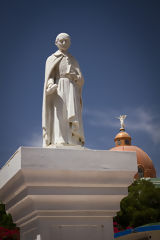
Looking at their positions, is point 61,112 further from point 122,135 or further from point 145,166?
point 122,135

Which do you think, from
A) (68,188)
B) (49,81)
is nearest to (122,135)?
(49,81)

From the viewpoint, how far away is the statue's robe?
507 centimetres

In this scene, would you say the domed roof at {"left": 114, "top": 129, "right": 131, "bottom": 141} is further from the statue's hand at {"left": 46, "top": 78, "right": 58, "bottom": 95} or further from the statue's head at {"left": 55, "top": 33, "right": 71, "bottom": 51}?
the statue's hand at {"left": 46, "top": 78, "right": 58, "bottom": 95}

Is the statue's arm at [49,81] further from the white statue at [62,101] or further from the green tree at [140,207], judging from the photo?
the green tree at [140,207]

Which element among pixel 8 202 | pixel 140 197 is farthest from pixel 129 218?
pixel 8 202

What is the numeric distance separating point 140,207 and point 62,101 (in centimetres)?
2379

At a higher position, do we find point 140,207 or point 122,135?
point 122,135

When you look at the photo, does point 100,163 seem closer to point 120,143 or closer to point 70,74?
point 70,74

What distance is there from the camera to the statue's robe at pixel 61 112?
5066 millimetres

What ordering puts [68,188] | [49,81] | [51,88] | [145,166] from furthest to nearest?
1. [145,166]
2. [49,81]
3. [51,88]
4. [68,188]

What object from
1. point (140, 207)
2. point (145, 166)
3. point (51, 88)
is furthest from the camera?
point (145, 166)

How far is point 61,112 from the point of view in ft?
16.7

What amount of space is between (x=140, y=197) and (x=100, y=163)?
24545 millimetres

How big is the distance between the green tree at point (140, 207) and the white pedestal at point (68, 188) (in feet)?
72.9
